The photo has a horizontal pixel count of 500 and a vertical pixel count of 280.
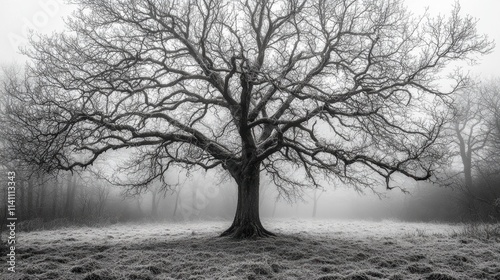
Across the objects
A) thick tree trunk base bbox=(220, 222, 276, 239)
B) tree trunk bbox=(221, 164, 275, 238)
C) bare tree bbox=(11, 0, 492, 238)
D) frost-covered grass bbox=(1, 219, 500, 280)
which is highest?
bare tree bbox=(11, 0, 492, 238)

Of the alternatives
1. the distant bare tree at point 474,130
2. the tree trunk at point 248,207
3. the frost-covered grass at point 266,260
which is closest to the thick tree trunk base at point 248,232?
the tree trunk at point 248,207

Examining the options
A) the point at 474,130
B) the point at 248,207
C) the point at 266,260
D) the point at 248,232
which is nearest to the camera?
the point at 266,260

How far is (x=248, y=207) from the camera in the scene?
1072 cm

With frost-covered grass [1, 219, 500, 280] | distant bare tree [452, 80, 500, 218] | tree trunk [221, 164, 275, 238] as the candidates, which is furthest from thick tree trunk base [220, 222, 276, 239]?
distant bare tree [452, 80, 500, 218]

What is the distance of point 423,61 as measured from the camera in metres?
9.37

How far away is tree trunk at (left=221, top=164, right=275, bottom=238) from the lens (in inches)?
413

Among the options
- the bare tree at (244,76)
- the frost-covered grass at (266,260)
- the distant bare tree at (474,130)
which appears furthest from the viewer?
the distant bare tree at (474,130)

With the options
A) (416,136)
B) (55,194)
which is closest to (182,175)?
(55,194)

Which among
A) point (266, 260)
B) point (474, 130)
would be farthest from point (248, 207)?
point (474, 130)

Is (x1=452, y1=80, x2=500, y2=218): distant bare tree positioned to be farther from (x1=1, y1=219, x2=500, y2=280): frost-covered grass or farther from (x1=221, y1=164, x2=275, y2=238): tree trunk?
(x1=221, y1=164, x2=275, y2=238): tree trunk

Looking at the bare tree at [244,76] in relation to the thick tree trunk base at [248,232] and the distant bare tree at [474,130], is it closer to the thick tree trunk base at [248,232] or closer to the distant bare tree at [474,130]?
the thick tree trunk base at [248,232]

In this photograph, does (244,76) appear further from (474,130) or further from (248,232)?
(474,130)

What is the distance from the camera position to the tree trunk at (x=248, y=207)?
1050 centimetres

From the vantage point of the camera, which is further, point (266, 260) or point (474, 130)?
point (474, 130)
